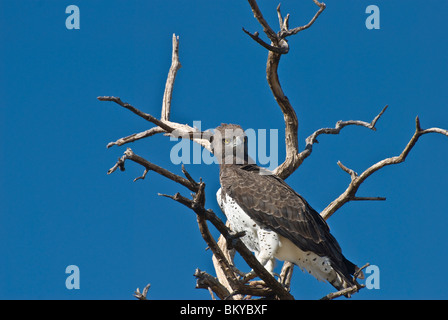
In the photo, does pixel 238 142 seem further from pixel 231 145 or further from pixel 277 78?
pixel 277 78

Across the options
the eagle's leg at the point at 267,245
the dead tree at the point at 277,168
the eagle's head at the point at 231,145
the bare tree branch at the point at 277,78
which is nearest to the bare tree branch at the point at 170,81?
the dead tree at the point at 277,168

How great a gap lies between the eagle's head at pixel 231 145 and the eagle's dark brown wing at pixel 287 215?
2.36 ft

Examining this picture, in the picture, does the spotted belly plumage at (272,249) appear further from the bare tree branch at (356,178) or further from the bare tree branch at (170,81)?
the bare tree branch at (170,81)

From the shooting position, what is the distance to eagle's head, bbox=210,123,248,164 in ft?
37.2

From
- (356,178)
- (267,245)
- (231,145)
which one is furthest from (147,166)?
(356,178)

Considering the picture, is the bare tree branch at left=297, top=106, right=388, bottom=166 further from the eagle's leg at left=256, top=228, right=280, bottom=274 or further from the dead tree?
the eagle's leg at left=256, top=228, right=280, bottom=274

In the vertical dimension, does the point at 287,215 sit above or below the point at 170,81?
below

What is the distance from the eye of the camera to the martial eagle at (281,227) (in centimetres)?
1026

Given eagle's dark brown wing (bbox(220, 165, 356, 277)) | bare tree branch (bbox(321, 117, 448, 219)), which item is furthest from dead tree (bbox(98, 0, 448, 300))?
eagle's dark brown wing (bbox(220, 165, 356, 277))

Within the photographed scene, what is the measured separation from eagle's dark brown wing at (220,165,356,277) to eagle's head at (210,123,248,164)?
72 centimetres

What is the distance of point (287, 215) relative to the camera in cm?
1035

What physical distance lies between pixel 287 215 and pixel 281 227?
0.64ft
